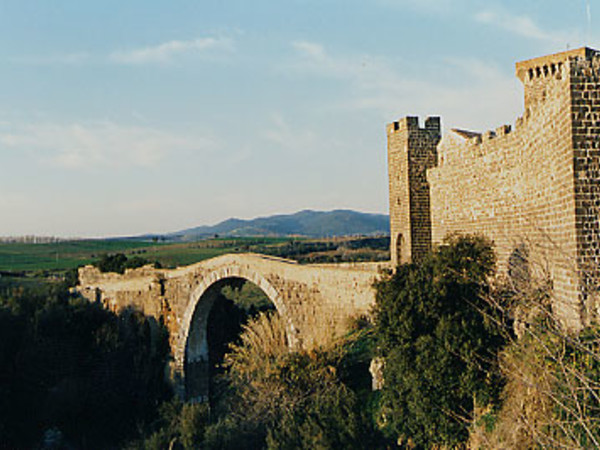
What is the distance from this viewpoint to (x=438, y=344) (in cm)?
1002

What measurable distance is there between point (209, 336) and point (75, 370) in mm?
6104

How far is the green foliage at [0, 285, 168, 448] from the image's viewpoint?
20812 millimetres

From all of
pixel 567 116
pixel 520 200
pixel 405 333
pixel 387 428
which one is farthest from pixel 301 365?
pixel 567 116

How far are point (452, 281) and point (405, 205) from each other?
16.0 feet

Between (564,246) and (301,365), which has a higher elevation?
(564,246)

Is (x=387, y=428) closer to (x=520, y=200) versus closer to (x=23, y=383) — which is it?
(x=520, y=200)

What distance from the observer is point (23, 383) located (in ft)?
69.1

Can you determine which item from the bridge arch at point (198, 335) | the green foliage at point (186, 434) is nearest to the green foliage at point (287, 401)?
the green foliage at point (186, 434)

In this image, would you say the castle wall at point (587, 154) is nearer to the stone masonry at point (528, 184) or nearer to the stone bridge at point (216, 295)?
the stone masonry at point (528, 184)

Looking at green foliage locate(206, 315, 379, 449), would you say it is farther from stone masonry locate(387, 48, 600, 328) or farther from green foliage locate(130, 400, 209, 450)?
stone masonry locate(387, 48, 600, 328)

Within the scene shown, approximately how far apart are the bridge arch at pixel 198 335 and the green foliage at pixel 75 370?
53.0 inches

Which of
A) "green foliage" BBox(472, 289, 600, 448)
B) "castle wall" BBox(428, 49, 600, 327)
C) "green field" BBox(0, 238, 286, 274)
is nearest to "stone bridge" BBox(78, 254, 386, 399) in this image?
"castle wall" BBox(428, 49, 600, 327)

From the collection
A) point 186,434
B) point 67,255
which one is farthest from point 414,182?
point 67,255

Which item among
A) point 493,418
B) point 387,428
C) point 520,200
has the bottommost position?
point 387,428
